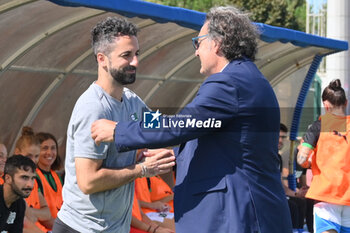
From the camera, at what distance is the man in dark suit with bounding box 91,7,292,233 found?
3036mm

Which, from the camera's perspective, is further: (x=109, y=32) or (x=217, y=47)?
(x=109, y=32)

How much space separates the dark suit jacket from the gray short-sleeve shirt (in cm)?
26

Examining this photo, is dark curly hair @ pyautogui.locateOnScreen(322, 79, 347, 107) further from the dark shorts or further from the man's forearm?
the dark shorts

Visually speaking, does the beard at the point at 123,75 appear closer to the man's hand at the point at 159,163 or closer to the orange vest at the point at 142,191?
the man's hand at the point at 159,163

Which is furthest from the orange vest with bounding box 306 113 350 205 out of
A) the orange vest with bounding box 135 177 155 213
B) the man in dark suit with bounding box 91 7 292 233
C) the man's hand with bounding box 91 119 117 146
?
the man's hand with bounding box 91 119 117 146

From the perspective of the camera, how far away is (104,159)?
333 centimetres

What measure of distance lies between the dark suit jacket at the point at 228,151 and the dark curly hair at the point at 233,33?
0.09 metres

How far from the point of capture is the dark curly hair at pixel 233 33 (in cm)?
319

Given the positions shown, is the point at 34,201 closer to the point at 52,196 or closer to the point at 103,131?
the point at 52,196

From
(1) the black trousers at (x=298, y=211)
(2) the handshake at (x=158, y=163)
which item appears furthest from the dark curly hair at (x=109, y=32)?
(1) the black trousers at (x=298, y=211)

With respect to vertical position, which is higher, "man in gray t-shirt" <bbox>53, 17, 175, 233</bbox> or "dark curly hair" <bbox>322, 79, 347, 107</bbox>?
"dark curly hair" <bbox>322, 79, 347, 107</bbox>

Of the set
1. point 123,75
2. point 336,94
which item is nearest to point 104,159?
point 123,75

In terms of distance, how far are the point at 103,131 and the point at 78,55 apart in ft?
Answer: 13.2

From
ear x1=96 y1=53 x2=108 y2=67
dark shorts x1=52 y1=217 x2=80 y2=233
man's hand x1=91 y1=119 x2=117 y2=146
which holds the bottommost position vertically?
dark shorts x1=52 y1=217 x2=80 y2=233
